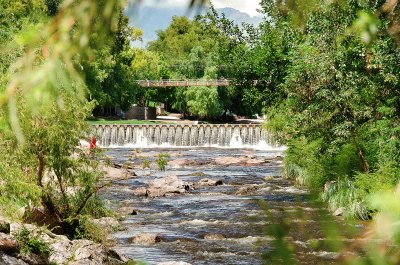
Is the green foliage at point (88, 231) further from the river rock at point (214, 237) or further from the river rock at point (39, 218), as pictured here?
the river rock at point (214, 237)

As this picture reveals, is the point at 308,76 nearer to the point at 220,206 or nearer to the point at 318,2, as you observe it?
the point at 220,206

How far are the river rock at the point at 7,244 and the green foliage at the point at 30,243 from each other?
6.6 inches

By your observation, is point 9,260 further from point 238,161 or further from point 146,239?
point 238,161

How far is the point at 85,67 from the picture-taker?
1262 millimetres

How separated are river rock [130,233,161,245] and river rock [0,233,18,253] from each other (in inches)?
193

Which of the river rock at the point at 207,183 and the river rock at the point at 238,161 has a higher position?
the river rock at the point at 238,161

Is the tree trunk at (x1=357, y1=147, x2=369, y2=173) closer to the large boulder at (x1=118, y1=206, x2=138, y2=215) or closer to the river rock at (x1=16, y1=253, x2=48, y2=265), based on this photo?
Answer: the large boulder at (x1=118, y1=206, x2=138, y2=215)

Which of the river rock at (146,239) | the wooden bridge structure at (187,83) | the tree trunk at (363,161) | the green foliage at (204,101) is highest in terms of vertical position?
the wooden bridge structure at (187,83)

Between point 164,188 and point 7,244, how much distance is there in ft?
44.2

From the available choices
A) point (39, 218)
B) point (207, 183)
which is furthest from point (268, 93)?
point (39, 218)

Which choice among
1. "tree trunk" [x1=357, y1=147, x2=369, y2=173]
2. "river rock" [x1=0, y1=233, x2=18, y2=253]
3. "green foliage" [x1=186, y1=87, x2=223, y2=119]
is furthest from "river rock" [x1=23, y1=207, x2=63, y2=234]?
"green foliage" [x1=186, y1=87, x2=223, y2=119]

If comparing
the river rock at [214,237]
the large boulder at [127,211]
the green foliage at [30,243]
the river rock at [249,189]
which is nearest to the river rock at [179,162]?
the river rock at [249,189]

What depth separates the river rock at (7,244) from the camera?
9984 mm

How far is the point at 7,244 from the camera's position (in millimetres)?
10070
